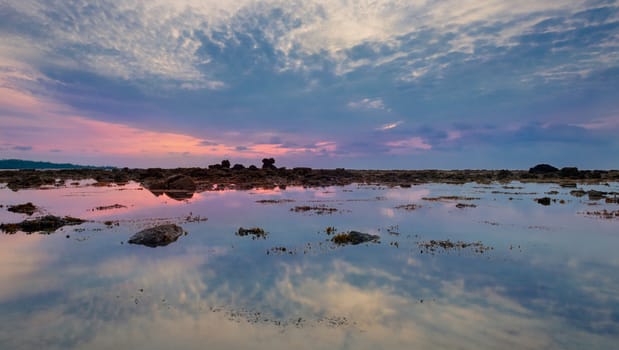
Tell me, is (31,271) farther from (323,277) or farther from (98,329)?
(323,277)

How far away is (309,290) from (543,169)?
134497 millimetres

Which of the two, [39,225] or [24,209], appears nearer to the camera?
[39,225]

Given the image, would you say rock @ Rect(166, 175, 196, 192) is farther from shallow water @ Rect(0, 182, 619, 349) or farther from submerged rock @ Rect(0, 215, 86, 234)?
shallow water @ Rect(0, 182, 619, 349)

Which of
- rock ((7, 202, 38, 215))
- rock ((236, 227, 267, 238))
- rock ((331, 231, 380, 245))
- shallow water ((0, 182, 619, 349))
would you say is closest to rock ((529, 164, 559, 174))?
shallow water ((0, 182, 619, 349))

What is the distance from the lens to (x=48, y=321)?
1120 cm

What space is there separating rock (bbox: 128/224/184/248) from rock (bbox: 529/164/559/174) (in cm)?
12991

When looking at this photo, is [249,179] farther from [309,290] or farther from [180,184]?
[309,290]

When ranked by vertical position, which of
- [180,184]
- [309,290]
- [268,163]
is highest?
[268,163]

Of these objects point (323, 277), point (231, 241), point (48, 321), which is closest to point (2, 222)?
point (231, 241)

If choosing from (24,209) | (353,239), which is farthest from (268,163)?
(353,239)

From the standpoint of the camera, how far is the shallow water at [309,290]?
10.2m

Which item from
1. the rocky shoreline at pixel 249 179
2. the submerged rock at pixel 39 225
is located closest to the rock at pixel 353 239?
the submerged rock at pixel 39 225

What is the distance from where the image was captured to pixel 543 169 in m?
121

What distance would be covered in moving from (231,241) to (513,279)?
1558 cm
